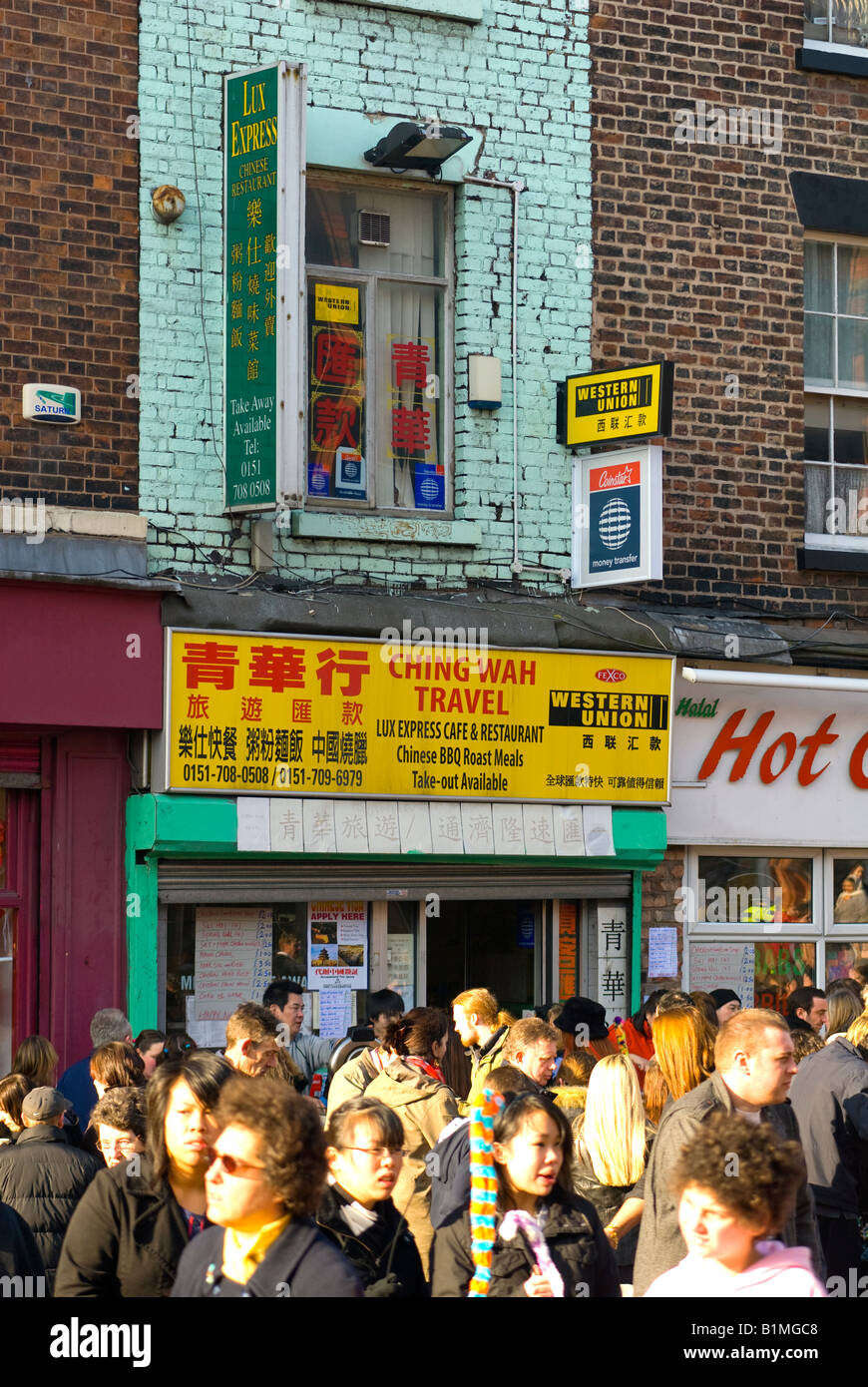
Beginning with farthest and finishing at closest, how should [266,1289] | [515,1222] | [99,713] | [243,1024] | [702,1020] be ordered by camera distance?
1. [99,713]
2. [243,1024]
3. [702,1020]
4. [515,1222]
5. [266,1289]

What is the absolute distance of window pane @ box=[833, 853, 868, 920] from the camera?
1479 centimetres

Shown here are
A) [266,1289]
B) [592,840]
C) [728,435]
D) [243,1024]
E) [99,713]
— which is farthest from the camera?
[728,435]

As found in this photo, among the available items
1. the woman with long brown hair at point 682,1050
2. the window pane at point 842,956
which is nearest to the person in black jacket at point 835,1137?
the woman with long brown hair at point 682,1050

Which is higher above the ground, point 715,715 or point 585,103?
point 585,103

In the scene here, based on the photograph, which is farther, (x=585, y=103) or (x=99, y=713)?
(x=585, y=103)

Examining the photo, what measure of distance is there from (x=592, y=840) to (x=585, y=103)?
5.41 meters

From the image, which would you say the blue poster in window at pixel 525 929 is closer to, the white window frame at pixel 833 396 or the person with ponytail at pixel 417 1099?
the white window frame at pixel 833 396

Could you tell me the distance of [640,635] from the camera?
1349cm

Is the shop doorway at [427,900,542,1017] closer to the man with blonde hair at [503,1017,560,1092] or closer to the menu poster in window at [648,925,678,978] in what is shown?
the menu poster in window at [648,925,678,978]

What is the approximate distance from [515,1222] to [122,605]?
700 cm

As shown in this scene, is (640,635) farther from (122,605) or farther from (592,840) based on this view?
(122,605)

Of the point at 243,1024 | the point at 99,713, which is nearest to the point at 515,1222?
the point at 243,1024
